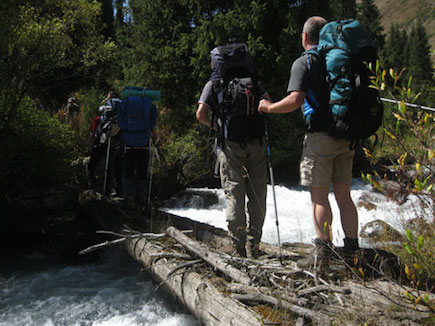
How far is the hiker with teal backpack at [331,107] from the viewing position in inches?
122

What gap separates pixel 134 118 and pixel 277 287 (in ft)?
13.8

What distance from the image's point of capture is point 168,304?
168 inches

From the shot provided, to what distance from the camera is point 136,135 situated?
6516mm

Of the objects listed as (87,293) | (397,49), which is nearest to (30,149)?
(87,293)

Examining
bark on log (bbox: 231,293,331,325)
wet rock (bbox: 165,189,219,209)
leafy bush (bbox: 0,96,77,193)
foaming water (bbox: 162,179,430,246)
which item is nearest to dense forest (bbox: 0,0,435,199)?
leafy bush (bbox: 0,96,77,193)

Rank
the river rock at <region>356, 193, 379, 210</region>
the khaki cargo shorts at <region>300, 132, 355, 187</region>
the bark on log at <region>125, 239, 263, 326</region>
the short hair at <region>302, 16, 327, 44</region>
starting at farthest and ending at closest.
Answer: the river rock at <region>356, 193, 379, 210</region> < the short hair at <region>302, 16, 327, 44</region> < the khaki cargo shorts at <region>300, 132, 355, 187</region> < the bark on log at <region>125, 239, 263, 326</region>

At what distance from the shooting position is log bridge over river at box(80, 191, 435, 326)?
Answer: 100 inches

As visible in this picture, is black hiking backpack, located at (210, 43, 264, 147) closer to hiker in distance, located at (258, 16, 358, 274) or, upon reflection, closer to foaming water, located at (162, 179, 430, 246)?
hiker in distance, located at (258, 16, 358, 274)

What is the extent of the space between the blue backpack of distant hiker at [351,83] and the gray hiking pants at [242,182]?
1000mm

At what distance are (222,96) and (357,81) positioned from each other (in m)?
1.28

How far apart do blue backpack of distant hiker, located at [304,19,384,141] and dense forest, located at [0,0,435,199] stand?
14.5ft

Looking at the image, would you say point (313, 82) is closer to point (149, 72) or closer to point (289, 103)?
point (289, 103)

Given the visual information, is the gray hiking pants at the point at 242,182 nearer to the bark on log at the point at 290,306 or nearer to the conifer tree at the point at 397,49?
the bark on log at the point at 290,306

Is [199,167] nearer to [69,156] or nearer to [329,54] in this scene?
[69,156]
